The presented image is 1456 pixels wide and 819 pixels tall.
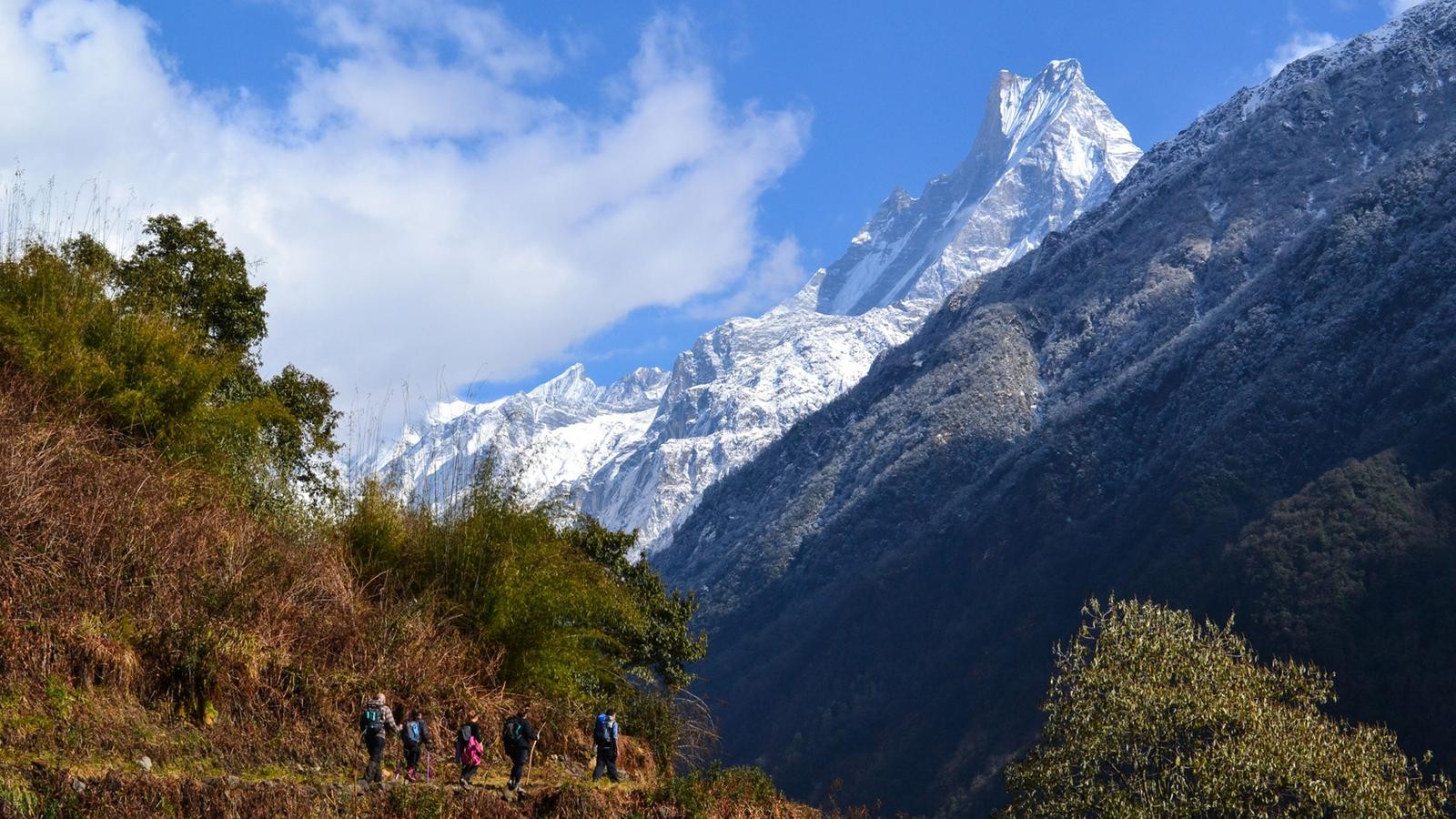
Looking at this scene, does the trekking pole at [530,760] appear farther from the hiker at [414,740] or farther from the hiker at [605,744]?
the hiker at [414,740]

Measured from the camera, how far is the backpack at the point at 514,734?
624 inches

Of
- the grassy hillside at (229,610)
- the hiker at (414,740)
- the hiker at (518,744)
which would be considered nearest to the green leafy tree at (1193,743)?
the grassy hillside at (229,610)

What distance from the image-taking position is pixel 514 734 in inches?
625

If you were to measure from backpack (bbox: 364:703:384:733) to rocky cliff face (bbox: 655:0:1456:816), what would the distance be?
82.9 meters

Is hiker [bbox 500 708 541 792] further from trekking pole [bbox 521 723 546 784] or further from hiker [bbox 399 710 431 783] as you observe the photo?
hiker [bbox 399 710 431 783]

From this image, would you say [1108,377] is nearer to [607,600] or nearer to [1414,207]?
[1414,207]

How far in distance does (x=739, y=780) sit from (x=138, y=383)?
1205 cm

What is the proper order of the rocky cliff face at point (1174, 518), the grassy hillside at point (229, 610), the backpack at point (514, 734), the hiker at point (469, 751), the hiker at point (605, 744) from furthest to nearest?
the rocky cliff face at point (1174, 518)
the hiker at point (605, 744)
the backpack at point (514, 734)
the hiker at point (469, 751)
the grassy hillside at point (229, 610)

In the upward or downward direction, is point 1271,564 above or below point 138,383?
above

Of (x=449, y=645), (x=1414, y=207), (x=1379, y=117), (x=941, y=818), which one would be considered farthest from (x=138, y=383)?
(x=1379, y=117)

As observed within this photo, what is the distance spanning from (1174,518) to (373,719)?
387 feet

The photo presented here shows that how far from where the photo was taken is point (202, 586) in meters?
15.9

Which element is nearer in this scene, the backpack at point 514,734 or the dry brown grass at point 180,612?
the dry brown grass at point 180,612

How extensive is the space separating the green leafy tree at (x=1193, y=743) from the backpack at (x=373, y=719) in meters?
17.4
